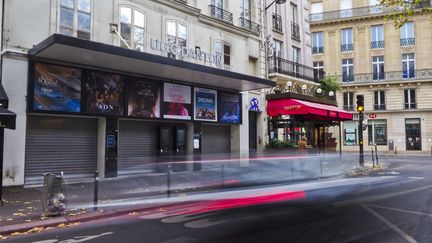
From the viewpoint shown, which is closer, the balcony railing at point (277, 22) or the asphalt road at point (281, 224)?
the asphalt road at point (281, 224)

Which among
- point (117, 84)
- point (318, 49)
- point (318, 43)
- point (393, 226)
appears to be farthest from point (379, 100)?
point (393, 226)

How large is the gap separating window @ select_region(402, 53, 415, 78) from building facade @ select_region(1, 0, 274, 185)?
32972 mm

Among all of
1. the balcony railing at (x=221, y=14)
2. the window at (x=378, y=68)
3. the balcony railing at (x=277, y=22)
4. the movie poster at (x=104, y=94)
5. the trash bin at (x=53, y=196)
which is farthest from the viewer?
the window at (x=378, y=68)

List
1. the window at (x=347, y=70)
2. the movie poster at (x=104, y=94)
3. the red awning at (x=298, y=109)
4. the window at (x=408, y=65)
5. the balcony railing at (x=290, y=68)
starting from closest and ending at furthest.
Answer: the movie poster at (x=104, y=94) < the red awning at (x=298, y=109) < the balcony railing at (x=290, y=68) < the window at (x=408, y=65) < the window at (x=347, y=70)

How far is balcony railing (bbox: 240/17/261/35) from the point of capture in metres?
22.2

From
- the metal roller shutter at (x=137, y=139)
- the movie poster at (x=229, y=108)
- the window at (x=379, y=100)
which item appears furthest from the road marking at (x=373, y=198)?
the window at (x=379, y=100)

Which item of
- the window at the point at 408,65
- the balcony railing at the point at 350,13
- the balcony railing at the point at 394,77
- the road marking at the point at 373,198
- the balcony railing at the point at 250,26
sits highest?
the balcony railing at the point at 350,13

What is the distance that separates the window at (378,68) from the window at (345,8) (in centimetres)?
654

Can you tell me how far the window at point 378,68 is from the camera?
4834cm

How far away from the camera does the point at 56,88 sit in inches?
528

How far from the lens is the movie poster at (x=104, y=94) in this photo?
566 inches

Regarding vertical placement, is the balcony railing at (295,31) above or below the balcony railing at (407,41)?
below

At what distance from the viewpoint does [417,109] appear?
45406 millimetres

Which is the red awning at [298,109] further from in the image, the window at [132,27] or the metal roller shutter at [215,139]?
the window at [132,27]
